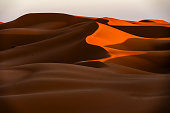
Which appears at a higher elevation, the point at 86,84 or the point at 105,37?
the point at 86,84

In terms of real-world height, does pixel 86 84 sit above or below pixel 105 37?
above

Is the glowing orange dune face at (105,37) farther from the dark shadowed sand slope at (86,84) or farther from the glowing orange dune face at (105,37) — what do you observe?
the dark shadowed sand slope at (86,84)

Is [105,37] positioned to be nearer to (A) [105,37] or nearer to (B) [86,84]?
(A) [105,37]

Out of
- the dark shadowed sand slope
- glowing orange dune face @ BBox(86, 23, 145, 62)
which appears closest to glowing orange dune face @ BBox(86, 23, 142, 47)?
glowing orange dune face @ BBox(86, 23, 145, 62)

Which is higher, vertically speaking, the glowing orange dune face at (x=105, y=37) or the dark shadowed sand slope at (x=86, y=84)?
the dark shadowed sand slope at (x=86, y=84)

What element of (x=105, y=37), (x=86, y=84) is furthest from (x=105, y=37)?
(x=86, y=84)

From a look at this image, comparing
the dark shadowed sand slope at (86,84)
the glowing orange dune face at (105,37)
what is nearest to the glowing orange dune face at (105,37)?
the glowing orange dune face at (105,37)

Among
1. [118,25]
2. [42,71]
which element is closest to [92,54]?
[42,71]

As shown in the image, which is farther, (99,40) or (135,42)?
(135,42)

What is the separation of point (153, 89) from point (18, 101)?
182 centimetres

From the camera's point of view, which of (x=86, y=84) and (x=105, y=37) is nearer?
(x=86, y=84)

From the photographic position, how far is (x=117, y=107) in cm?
332

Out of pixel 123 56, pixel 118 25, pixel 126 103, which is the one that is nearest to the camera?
pixel 126 103

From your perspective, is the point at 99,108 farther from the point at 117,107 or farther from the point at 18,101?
the point at 18,101
